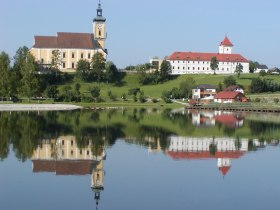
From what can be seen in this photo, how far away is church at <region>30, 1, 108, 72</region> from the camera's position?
9294cm

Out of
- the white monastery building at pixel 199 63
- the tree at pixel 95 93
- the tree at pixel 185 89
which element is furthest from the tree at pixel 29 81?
the white monastery building at pixel 199 63

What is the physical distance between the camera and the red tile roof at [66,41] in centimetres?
9400

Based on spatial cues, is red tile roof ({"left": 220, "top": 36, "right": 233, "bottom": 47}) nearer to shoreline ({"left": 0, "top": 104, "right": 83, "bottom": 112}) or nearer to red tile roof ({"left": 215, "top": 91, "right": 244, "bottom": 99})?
red tile roof ({"left": 215, "top": 91, "right": 244, "bottom": 99})

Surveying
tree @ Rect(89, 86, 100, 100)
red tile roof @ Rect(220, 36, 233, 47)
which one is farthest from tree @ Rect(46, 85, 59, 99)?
red tile roof @ Rect(220, 36, 233, 47)

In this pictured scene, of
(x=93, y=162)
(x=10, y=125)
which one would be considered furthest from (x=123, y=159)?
(x=10, y=125)

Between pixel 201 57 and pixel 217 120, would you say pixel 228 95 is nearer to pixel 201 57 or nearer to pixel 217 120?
pixel 201 57

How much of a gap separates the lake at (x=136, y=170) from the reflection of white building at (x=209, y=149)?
37mm

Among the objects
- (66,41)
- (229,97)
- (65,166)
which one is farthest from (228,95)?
(65,166)

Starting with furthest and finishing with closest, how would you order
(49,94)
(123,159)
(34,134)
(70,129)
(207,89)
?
(207,89)
(49,94)
(70,129)
(34,134)
(123,159)

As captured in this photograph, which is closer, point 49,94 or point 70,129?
point 70,129

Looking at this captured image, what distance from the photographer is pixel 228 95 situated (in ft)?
264

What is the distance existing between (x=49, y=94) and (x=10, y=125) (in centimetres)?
3562

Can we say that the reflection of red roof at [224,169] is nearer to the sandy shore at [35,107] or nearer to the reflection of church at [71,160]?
the reflection of church at [71,160]

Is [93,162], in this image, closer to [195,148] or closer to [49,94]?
[195,148]
